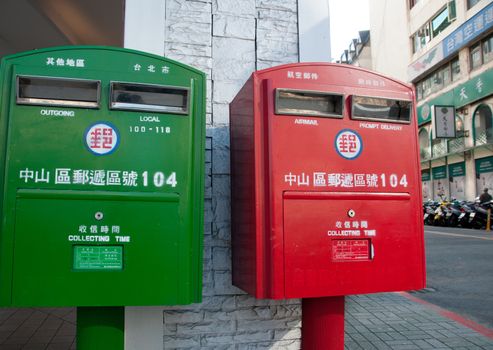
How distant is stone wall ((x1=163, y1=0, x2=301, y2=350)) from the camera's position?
9.49ft

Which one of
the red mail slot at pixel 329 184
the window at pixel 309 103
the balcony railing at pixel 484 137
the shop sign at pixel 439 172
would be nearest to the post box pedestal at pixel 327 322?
the red mail slot at pixel 329 184

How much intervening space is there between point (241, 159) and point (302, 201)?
0.52m

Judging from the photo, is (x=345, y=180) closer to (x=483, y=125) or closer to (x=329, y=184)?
(x=329, y=184)

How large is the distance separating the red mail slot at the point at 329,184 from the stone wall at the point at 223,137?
20.8 inches

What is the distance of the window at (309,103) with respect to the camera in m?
2.28

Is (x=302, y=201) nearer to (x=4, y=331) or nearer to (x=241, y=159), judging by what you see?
(x=241, y=159)

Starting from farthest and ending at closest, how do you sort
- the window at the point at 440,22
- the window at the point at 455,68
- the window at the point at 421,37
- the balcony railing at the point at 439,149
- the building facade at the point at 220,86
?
1. the window at the point at 421,37
2. the balcony railing at the point at 439,149
3. the window at the point at 440,22
4. the window at the point at 455,68
5. the building facade at the point at 220,86

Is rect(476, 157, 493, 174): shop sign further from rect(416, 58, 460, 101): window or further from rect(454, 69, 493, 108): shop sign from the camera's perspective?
rect(416, 58, 460, 101): window

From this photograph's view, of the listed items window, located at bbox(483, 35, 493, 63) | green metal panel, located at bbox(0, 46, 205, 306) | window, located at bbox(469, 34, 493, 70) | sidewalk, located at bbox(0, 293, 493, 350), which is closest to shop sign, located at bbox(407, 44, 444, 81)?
window, located at bbox(469, 34, 493, 70)

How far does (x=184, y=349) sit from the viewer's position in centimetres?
284

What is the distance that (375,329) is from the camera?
4102mm

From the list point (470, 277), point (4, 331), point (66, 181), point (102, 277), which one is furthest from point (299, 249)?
point (470, 277)

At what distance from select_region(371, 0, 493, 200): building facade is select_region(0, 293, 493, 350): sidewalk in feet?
59.0

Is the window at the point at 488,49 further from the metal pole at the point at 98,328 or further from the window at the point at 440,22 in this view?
the metal pole at the point at 98,328
